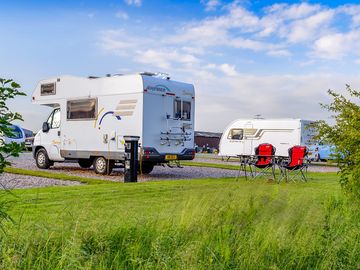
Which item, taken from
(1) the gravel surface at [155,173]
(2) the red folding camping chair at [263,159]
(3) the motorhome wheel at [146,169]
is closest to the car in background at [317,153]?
(1) the gravel surface at [155,173]

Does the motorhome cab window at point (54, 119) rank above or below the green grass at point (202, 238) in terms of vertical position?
above

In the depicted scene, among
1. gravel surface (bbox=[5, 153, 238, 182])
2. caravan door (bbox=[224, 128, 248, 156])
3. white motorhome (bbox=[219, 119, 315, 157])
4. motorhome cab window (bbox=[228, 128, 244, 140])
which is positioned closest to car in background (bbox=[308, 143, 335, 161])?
white motorhome (bbox=[219, 119, 315, 157])

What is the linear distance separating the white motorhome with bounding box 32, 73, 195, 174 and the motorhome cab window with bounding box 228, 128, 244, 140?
11.1 meters

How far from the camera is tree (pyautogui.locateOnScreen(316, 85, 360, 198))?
577 centimetres

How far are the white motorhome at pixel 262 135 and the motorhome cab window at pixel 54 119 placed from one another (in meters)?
12.0

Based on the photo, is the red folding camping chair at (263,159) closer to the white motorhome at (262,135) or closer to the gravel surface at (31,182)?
the gravel surface at (31,182)

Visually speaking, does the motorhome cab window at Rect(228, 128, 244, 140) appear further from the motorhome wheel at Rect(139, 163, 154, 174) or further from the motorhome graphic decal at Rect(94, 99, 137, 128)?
the motorhome graphic decal at Rect(94, 99, 137, 128)

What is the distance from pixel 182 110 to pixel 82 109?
3122 mm

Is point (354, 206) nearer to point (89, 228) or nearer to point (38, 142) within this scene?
point (89, 228)

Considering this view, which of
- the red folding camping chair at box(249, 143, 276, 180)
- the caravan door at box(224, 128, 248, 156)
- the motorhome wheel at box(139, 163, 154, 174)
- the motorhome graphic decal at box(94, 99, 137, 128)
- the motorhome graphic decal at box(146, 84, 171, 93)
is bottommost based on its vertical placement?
the motorhome wheel at box(139, 163, 154, 174)

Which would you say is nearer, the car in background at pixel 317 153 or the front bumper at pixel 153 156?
the front bumper at pixel 153 156

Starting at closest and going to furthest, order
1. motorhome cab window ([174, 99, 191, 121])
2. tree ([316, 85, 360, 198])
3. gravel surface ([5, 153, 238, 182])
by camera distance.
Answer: tree ([316, 85, 360, 198]) → gravel surface ([5, 153, 238, 182]) → motorhome cab window ([174, 99, 191, 121])

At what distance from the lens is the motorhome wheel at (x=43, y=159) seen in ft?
53.7

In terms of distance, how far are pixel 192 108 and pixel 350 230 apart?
419 inches
